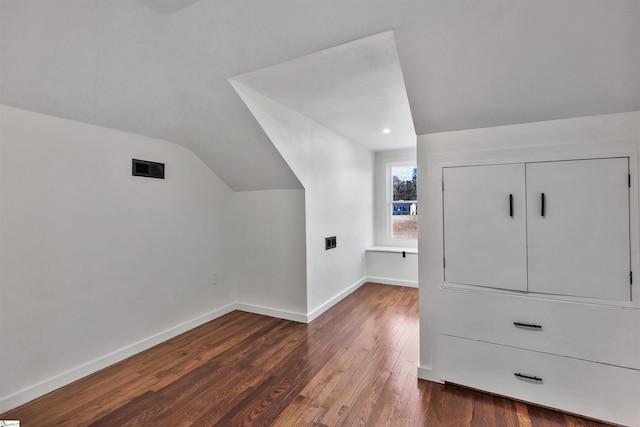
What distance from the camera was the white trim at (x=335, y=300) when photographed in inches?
136

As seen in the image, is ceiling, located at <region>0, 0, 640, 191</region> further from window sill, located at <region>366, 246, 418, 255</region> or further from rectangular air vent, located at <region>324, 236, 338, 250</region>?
window sill, located at <region>366, 246, 418, 255</region>

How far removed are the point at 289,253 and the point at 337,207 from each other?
1.02 metres

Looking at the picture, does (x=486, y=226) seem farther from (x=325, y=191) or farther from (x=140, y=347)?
(x=140, y=347)

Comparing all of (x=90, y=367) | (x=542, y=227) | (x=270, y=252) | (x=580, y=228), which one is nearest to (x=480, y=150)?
(x=542, y=227)

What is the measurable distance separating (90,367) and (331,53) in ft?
10.0

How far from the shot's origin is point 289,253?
3.44m

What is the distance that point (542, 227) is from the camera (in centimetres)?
191

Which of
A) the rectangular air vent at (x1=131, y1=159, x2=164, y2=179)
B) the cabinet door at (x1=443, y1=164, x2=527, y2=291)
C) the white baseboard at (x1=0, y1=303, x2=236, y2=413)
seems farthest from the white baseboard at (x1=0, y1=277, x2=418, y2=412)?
the rectangular air vent at (x1=131, y1=159, x2=164, y2=179)

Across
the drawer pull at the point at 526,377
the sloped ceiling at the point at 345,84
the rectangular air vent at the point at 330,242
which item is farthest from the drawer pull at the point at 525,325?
the rectangular air vent at the point at 330,242

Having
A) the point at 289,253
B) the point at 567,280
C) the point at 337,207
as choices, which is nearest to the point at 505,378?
the point at 567,280

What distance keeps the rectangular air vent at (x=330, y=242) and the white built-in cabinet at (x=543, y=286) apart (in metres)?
1.74

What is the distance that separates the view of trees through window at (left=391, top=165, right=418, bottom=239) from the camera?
5.36 m

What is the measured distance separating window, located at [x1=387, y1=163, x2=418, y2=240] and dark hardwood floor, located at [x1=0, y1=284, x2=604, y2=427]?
8.29 ft

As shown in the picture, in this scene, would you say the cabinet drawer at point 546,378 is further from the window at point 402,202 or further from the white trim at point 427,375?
the window at point 402,202
